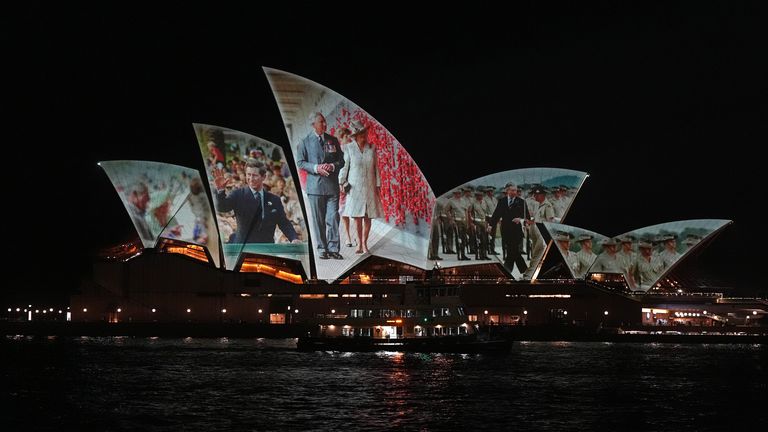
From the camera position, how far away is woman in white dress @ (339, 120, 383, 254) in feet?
254

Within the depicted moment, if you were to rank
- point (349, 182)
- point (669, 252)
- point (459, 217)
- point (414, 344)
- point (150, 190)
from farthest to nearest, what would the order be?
point (459, 217) < point (669, 252) < point (150, 190) < point (349, 182) < point (414, 344)

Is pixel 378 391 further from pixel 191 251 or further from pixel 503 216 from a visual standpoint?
pixel 503 216

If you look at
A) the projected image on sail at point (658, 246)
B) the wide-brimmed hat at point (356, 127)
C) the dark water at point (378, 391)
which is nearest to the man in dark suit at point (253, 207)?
the wide-brimmed hat at point (356, 127)

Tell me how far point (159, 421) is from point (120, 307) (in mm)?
52305

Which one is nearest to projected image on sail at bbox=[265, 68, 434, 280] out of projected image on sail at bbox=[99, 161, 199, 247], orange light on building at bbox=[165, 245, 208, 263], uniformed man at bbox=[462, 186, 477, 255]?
uniformed man at bbox=[462, 186, 477, 255]

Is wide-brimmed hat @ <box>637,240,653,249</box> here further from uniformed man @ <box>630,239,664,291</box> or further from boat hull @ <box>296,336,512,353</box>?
boat hull @ <box>296,336,512,353</box>

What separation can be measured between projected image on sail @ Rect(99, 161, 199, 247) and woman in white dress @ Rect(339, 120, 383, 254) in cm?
1239

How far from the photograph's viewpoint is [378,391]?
36.4 metres

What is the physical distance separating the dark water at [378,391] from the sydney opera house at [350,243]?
2298 cm

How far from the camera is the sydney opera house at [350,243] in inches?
3073

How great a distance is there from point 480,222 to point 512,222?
8.41 ft

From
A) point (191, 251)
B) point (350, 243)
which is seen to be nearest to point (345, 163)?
point (350, 243)

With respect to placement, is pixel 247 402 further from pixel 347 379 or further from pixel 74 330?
pixel 74 330

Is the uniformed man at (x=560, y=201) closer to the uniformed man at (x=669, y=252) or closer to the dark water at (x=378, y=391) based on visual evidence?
the uniformed man at (x=669, y=252)
